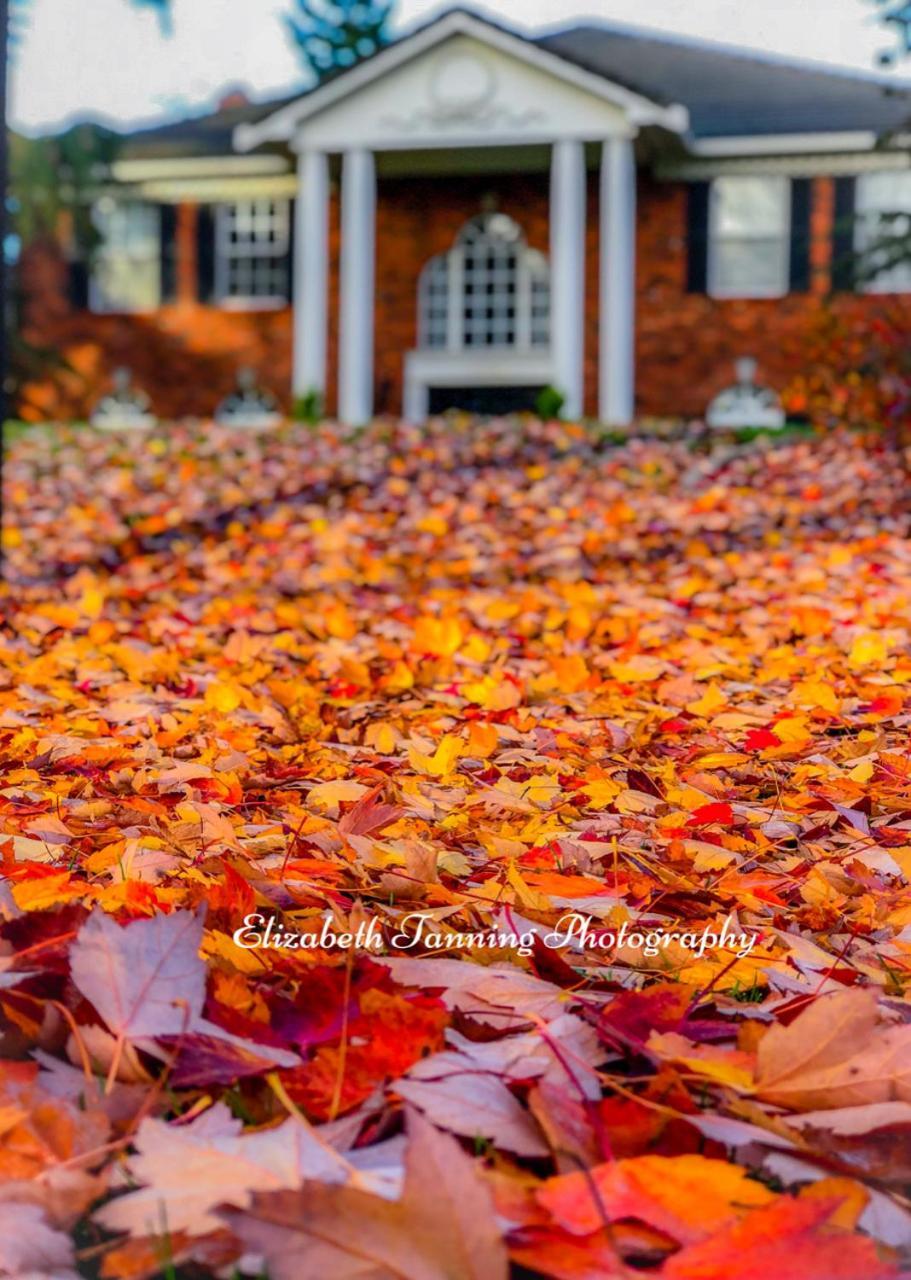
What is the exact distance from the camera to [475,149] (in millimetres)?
15828

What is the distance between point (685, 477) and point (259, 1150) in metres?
8.22

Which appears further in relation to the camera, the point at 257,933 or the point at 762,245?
the point at 762,245

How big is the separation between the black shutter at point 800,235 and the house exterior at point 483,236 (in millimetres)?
25

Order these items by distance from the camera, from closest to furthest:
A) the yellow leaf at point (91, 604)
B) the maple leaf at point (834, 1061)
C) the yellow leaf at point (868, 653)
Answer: the maple leaf at point (834, 1061) → the yellow leaf at point (868, 653) → the yellow leaf at point (91, 604)

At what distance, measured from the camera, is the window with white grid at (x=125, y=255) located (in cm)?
1797

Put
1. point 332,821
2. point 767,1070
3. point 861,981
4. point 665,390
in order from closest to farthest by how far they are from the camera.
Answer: point 767,1070 → point 861,981 → point 332,821 → point 665,390

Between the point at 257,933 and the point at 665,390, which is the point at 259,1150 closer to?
the point at 257,933

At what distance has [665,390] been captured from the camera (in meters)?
16.4

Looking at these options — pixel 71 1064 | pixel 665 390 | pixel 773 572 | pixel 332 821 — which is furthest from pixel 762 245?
pixel 71 1064

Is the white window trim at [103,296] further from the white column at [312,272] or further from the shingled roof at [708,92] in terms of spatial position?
the white column at [312,272]

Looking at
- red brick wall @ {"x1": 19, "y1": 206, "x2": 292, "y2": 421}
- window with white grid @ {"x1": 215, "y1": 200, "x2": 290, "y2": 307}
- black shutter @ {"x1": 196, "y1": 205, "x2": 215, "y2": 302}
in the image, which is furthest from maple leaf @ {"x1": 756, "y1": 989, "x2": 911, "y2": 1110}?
black shutter @ {"x1": 196, "y1": 205, "x2": 215, "y2": 302}

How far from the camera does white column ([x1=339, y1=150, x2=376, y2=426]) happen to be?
1545cm

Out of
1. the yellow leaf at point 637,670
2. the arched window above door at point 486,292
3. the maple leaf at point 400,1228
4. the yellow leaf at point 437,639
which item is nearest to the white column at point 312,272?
the arched window above door at point 486,292

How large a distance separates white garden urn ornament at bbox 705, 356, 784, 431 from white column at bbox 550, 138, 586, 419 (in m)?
2.01
